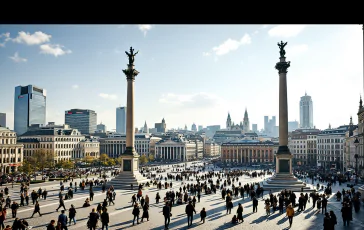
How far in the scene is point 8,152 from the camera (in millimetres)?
90062

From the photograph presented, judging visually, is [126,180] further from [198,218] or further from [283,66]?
[283,66]

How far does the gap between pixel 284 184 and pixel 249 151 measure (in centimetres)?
11533

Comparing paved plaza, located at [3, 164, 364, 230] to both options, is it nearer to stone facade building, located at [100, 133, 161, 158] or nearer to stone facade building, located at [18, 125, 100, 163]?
stone facade building, located at [18, 125, 100, 163]

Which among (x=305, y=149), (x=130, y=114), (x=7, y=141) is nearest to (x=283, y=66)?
(x=130, y=114)

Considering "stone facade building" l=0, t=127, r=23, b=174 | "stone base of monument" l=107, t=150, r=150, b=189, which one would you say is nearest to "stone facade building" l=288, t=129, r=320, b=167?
"stone base of monument" l=107, t=150, r=150, b=189

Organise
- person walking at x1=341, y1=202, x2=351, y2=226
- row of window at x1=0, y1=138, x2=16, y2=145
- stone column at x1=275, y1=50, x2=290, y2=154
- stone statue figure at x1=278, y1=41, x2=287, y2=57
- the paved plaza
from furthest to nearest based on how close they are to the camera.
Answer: row of window at x1=0, y1=138, x2=16, y2=145 < stone statue figure at x1=278, y1=41, x2=287, y2=57 < stone column at x1=275, y1=50, x2=290, y2=154 < the paved plaza < person walking at x1=341, y1=202, x2=351, y2=226

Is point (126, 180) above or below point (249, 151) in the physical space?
above

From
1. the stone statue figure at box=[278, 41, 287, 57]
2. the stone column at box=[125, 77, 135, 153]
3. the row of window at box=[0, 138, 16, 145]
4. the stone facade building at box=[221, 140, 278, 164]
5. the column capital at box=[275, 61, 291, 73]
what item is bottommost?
the stone facade building at box=[221, 140, 278, 164]

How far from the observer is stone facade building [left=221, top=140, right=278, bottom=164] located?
511 ft

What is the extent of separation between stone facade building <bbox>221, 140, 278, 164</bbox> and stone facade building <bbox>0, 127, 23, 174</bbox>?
9124cm
